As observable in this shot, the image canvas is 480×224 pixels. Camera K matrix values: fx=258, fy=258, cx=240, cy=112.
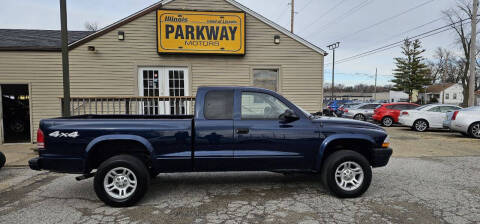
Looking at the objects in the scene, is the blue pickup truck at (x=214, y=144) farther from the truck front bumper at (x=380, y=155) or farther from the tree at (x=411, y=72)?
the tree at (x=411, y=72)

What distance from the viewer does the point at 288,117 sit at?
3793 millimetres

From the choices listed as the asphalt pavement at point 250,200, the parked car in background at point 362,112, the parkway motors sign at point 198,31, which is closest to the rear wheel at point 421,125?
the parked car in background at point 362,112

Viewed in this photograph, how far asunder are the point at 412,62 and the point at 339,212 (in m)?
53.1

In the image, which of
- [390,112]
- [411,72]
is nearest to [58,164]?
[390,112]

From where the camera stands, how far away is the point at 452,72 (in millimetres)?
66250

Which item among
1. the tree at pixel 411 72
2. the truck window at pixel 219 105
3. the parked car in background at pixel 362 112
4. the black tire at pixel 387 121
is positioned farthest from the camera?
the tree at pixel 411 72

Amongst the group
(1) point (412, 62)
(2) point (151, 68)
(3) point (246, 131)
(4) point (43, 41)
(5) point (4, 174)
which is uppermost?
(1) point (412, 62)

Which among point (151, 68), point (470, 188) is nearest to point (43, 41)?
point (151, 68)

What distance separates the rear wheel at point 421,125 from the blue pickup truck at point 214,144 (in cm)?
1025

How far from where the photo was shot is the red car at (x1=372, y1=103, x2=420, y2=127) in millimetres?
14430

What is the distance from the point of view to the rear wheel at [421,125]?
12217 millimetres

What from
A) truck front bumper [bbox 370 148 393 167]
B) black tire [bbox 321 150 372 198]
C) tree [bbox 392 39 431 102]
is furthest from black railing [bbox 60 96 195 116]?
tree [bbox 392 39 431 102]

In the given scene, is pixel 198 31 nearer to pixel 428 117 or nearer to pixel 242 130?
pixel 242 130

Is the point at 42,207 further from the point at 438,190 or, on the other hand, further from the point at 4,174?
the point at 438,190
